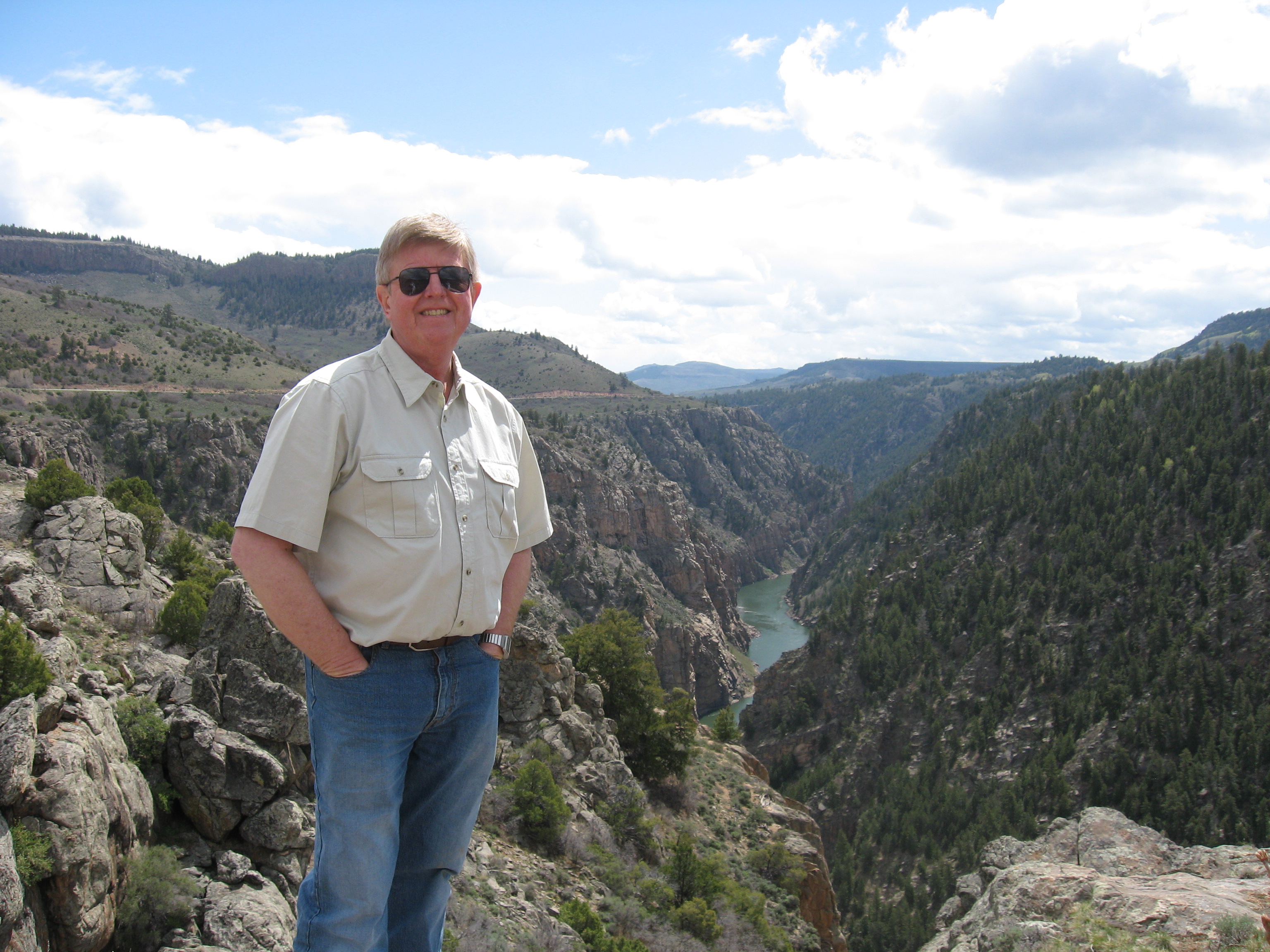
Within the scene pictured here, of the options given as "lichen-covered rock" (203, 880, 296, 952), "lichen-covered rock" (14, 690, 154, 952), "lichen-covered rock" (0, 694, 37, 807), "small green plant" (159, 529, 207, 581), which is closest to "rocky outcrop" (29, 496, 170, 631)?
"small green plant" (159, 529, 207, 581)

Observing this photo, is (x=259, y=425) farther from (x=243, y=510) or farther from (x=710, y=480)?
(x=710, y=480)

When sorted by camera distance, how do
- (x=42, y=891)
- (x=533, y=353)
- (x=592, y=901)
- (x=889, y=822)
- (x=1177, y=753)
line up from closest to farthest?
(x=42, y=891)
(x=592, y=901)
(x=1177, y=753)
(x=889, y=822)
(x=533, y=353)

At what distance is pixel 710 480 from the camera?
154 metres

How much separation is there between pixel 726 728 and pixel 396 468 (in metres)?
46.7

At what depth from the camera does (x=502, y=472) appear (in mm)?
4145

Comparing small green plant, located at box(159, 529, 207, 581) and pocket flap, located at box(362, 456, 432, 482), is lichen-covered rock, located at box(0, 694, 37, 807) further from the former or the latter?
small green plant, located at box(159, 529, 207, 581)

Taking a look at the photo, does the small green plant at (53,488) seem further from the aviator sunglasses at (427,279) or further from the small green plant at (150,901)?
the aviator sunglasses at (427,279)

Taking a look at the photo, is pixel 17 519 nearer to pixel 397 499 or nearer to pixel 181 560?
pixel 181 560

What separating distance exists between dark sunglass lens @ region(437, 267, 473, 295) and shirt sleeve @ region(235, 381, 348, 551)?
2.90 feet

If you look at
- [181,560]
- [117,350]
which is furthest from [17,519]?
[117,350]

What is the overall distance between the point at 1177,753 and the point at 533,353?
136 meters

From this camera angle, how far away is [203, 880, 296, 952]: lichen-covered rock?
677cm

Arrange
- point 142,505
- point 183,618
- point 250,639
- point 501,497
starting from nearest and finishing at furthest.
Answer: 1. point 501,497
2. point 250,639
3. point 183,618
4. point 142,505

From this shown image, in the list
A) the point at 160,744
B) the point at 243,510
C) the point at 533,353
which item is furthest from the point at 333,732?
the point at 533,353
